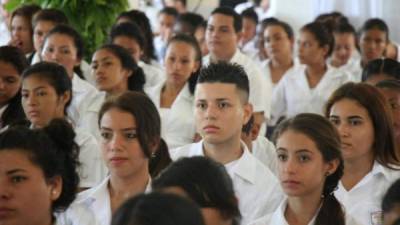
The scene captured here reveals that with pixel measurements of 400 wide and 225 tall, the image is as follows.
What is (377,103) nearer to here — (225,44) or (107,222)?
(107,222)

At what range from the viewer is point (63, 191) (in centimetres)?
241

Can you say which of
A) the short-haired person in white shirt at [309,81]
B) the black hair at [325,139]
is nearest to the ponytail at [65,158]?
the black hair at [325,139]

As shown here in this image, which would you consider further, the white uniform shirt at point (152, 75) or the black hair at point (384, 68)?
the white uniform shirt at point (152, 75)

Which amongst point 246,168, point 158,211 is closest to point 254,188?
point 246,168

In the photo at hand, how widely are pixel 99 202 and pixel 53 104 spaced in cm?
100

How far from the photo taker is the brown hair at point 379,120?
2.99 metres

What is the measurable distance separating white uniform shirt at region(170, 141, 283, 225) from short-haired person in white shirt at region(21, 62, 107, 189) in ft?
2.03

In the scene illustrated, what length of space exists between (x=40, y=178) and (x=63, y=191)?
6.3 inches

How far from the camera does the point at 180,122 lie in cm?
419

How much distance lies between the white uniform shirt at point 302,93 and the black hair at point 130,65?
3.43 feet

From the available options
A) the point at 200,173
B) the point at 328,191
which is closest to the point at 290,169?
the point at 328,191

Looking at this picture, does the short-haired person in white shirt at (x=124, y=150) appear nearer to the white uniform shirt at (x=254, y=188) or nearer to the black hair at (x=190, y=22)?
the white uniform shirt at (x=254, y=188)

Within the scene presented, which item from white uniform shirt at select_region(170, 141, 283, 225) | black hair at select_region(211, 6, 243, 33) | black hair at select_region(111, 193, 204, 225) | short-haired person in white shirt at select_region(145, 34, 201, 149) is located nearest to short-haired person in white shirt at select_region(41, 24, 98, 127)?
short-haired person in white shirt at select_region(145, 34, 201, 149)

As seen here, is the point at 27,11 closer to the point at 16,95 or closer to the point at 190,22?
the point at 16,95
